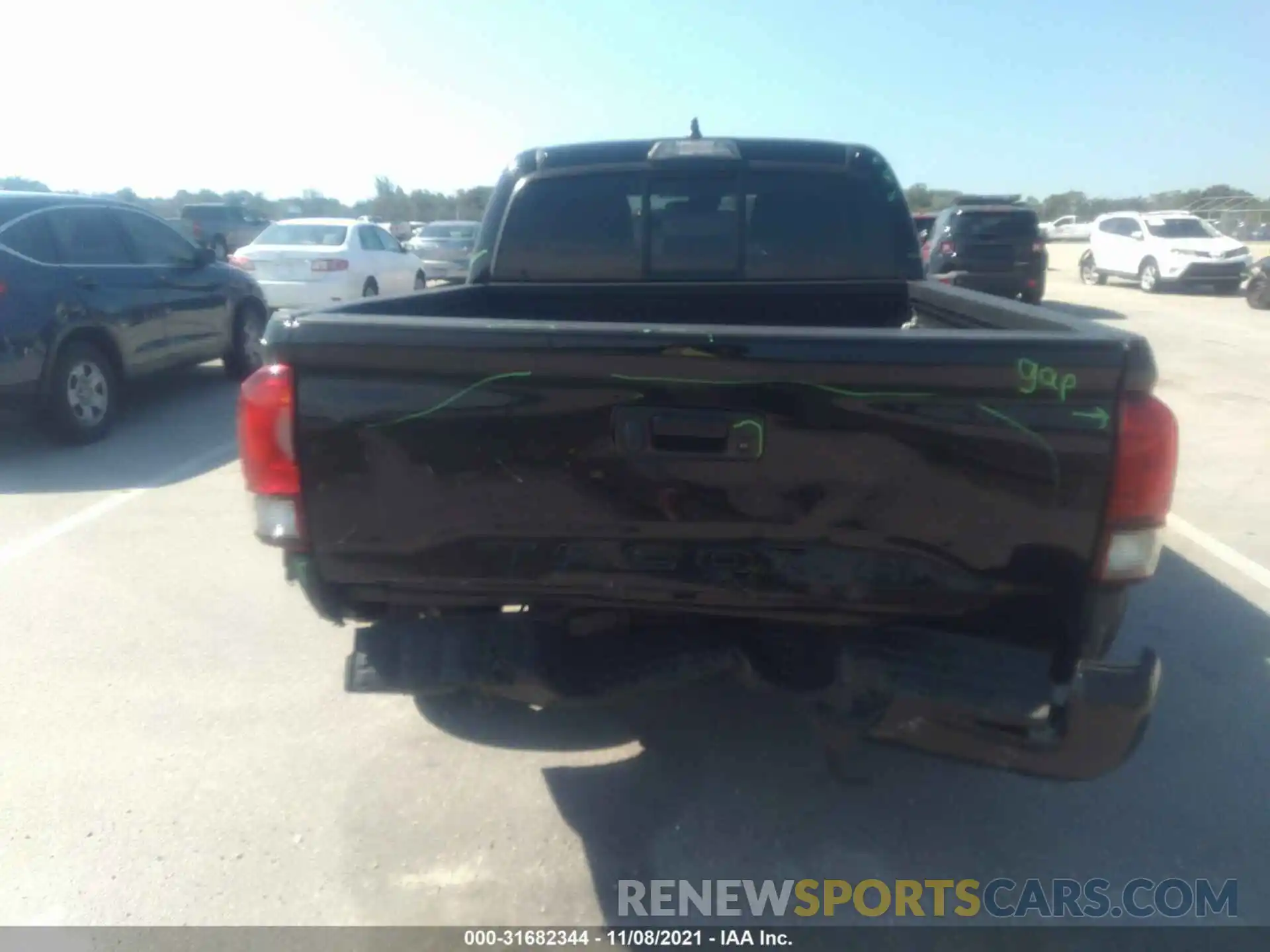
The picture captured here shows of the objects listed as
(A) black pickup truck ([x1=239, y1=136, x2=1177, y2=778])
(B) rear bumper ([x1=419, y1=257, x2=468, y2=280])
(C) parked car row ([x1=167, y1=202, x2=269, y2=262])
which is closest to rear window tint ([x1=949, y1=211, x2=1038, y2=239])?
(B) rear bumper ([x1=419, y1=257, x2=468, y2=280])

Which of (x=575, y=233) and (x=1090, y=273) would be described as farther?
(x=1090, y=273)

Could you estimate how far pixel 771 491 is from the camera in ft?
8.57

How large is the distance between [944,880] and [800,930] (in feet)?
1.68

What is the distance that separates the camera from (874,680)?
2.64 meters

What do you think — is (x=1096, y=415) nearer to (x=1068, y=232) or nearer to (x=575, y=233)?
(x=575, y=233)

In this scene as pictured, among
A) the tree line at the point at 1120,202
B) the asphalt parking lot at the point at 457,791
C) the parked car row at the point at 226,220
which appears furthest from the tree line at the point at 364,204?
the asphalt parking lot at the point at 457,791

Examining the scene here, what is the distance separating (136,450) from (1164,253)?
21657 mm

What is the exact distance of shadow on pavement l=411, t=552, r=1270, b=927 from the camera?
3.18 metres

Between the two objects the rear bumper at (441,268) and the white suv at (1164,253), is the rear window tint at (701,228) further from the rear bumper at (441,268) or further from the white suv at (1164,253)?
the white suv at (1164,253)

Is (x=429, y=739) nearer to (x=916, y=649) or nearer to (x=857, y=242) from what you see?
(x=916, y=649)

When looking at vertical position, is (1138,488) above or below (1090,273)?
above

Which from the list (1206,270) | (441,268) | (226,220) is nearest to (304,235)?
(441,268)

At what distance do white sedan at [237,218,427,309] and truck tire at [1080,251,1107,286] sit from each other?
59.2ft

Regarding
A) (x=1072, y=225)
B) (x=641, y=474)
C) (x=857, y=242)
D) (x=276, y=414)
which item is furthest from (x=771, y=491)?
(x=1072, y=225)
